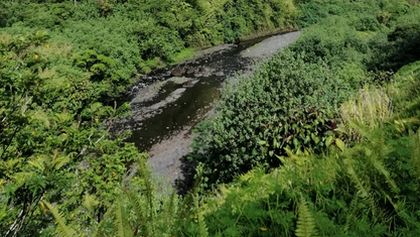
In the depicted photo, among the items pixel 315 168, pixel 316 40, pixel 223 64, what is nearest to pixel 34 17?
pixel 223 64

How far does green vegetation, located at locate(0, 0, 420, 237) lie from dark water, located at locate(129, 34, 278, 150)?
2.59 m

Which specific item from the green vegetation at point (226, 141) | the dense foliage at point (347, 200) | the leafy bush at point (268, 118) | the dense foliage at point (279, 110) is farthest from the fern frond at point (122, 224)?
the leafy bush at point (268, 118)

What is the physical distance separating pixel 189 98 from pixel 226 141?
→ 915 cm

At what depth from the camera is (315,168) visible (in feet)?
12.7

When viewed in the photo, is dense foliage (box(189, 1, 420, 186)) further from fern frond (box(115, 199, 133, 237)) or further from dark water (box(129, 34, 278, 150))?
fern frond (box(115, 199, 133, 237))

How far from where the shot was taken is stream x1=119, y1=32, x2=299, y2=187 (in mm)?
14641

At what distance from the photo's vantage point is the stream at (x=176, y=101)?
14.6 metres

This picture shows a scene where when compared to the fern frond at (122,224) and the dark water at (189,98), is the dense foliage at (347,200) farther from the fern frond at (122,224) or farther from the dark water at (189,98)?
the dark water at (189,98)

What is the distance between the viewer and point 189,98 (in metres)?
19.9

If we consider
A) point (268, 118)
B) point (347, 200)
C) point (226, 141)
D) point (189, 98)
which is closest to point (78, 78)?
point (226, 141)

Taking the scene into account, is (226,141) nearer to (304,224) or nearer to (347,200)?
(347,200)

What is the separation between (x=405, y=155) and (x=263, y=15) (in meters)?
36.3

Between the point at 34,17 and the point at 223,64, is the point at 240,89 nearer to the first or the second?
the point at 223,64

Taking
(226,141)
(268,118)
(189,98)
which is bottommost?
(189,98)
